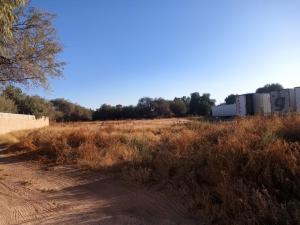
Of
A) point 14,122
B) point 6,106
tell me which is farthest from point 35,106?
point 14,122

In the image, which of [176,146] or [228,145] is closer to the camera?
[228,145]

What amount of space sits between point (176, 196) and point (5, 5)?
5.25 m

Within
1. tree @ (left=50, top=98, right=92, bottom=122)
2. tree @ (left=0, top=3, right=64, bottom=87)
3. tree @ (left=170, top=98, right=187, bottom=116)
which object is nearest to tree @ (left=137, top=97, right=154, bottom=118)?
tree @ (left=170, top=98, right=187, bottom=116)

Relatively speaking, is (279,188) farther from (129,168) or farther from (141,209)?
(129,168)

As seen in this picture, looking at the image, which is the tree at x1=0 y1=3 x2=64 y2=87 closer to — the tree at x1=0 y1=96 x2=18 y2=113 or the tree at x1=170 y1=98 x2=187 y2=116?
the tree at x1=0 y1=96 x2=18 y2=113

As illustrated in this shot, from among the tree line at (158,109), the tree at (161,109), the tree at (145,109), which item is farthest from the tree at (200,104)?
the tree at (145,109)

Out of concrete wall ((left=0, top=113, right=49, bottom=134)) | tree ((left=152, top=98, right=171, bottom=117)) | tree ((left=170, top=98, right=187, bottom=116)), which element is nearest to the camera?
concrete wall ((left=0, top=113, right=49, bottom=134))

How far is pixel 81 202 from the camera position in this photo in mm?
7004

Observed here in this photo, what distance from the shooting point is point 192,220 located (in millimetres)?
5715

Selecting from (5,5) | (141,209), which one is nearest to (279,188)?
(141,209)

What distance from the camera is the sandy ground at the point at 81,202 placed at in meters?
5.89

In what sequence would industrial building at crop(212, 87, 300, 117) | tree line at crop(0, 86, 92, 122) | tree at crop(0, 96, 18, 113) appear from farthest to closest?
tree at crop(0, 96, 18, 113), industrial building at crop(212, 87, 300, 117), tree line at crop(0, 86, 92, 122)

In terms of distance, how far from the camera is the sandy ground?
19.3 ft

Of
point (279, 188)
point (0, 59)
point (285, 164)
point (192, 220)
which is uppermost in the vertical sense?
point (0, 59)
